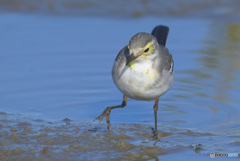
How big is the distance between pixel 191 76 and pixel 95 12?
448cm

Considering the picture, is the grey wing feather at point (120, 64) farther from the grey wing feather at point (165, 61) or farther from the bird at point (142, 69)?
the grey wing feather at point (165, 61)

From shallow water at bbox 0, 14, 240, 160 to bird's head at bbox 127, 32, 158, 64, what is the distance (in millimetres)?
1208

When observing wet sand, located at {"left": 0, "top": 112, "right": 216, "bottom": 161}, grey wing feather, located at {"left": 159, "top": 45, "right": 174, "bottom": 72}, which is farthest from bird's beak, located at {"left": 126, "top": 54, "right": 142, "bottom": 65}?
wet sand, located at {"left": 0, "top": 112, "right": 216, "bottom": 161}

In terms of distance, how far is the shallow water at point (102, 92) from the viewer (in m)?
7.04

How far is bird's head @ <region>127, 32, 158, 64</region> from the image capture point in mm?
6680

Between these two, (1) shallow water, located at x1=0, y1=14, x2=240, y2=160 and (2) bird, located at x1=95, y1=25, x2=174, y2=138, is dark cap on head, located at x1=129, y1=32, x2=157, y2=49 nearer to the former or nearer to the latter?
(2) bird, located at x1=95, y1=25, x2=174, y2=138

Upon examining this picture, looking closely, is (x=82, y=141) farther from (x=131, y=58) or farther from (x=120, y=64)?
(x=131, y=58)

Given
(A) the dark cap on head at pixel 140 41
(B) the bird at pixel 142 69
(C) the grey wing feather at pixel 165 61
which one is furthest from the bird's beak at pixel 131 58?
(C) the grey wing feather at pixel 165 61

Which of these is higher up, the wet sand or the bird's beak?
the bird's beak

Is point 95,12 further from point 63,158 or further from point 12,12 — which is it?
point 63,158

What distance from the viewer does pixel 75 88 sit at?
9.08 m

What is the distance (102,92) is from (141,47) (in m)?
2.39

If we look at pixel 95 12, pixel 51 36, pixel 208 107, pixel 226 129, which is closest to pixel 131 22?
pixel 95 12

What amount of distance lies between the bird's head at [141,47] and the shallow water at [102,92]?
3.96 ft
